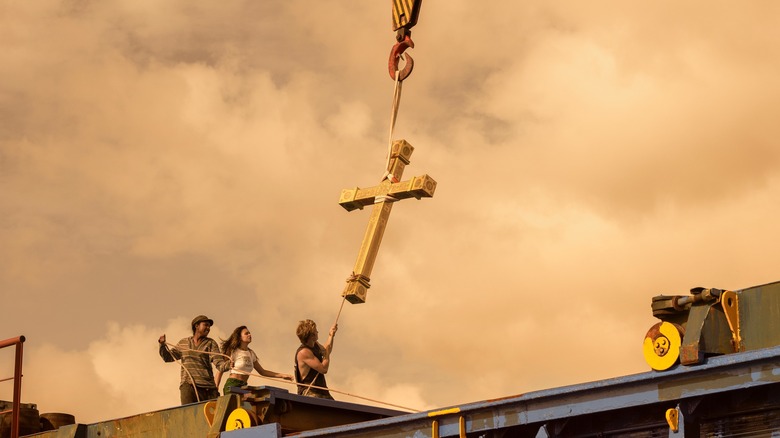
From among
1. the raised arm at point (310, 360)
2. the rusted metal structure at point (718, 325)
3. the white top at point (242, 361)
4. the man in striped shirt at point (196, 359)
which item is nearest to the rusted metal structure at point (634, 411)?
the rusted metal structure at point (718, 325)

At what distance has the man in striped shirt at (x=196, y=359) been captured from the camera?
1398cm

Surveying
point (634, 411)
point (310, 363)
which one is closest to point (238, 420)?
point (310, 363)

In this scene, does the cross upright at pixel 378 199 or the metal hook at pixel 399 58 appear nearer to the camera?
the cross upright at pixel 378 199

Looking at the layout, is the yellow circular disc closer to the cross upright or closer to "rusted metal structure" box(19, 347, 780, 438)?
"rusted metal structure" box(19, 347, 780, 438)

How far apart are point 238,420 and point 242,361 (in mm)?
1676

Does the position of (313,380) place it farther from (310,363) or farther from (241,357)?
(241,357)

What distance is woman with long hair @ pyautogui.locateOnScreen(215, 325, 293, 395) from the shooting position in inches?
534

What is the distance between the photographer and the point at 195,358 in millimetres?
14055

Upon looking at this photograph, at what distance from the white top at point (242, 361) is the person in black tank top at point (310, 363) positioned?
72 cm

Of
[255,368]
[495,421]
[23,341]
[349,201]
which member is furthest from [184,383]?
[495,421]

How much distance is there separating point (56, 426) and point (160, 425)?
3081mm

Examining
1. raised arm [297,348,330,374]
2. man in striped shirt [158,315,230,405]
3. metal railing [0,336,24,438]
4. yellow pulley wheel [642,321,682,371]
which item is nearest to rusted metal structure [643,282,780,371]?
yellow pulley wheel [642,321,682,371]

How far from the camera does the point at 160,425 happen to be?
13086 mm

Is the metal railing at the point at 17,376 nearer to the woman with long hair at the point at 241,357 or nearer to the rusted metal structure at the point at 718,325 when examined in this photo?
the woman with long hair at the point at 241,357
